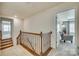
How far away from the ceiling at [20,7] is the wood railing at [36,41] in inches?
16.0

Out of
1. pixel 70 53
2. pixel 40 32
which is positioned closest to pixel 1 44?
pixel 40 32

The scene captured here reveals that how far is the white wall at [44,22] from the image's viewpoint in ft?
6.05

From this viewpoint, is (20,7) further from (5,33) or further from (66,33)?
(66,33)

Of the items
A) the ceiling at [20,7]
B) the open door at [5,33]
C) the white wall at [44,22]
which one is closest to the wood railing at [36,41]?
the white wall at [44,22]

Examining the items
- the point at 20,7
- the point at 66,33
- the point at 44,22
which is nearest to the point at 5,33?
the point at 20,7

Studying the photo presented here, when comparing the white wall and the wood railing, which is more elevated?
the white wall

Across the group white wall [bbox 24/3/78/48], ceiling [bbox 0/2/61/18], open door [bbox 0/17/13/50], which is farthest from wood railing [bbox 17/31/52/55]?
ceiling [bbox 0/2/61/18]

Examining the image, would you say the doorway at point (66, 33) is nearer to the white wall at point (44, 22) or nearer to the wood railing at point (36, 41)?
the white wall at point (44, 22)

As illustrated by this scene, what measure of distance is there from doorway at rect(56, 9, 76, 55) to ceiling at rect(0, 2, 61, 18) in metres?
0.29

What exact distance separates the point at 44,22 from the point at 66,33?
45cm

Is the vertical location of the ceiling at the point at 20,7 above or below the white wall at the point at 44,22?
above

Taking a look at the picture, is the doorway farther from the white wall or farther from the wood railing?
the wood railing

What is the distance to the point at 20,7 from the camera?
71.4 inches

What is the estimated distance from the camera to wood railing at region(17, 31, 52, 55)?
1832 millimetres
